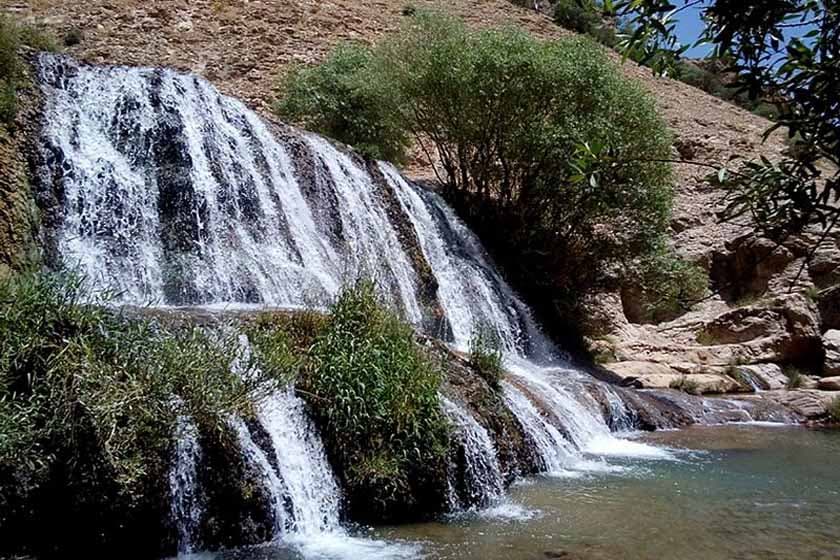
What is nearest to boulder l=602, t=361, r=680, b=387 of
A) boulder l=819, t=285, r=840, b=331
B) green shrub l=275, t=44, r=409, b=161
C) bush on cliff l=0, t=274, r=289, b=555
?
boulder l=819, t=285, r=840, b=331

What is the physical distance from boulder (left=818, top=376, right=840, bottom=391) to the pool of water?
626 cm

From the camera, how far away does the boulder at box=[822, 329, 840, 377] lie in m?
15.9

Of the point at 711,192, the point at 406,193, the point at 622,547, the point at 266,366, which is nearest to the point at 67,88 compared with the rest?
the point at 406,193

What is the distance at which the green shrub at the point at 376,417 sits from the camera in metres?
6.21

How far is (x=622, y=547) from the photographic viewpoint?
18.1ft

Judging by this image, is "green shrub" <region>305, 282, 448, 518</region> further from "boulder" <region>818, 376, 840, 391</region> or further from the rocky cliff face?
"boulder" <region>818, 376, 840, 391</region>

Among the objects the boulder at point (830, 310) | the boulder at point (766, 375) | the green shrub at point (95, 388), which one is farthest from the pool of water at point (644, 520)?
the boulder at point (830, 310)

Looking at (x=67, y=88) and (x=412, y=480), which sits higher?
(x=67, y=88)

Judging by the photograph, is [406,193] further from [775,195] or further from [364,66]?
[775,195]

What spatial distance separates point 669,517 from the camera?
20.9 ft

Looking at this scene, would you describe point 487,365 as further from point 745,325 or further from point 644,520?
point 745,325

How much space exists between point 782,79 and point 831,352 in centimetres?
1532

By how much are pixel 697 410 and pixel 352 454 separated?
830 cm

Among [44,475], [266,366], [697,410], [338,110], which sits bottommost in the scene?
[697,410]
